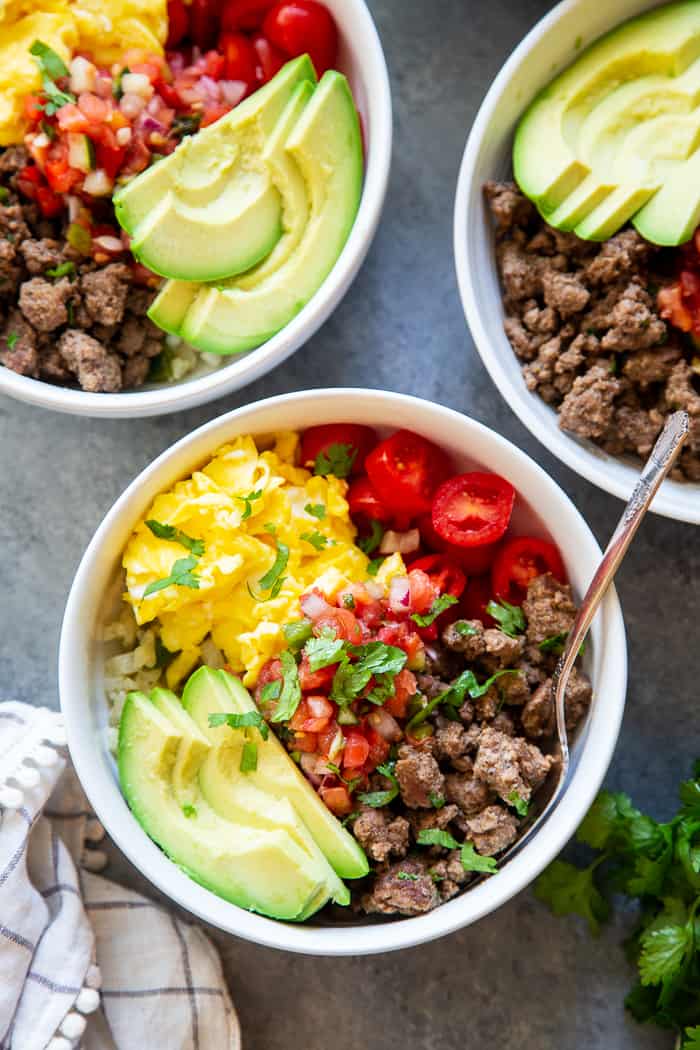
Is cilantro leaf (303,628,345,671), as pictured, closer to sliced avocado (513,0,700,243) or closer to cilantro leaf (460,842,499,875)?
cilantro leaf (460,842,499,875)

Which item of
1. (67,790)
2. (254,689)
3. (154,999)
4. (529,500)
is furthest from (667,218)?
(154,999)

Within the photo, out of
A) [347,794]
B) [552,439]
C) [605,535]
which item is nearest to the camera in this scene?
[347,794]

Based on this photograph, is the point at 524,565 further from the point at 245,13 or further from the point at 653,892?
the point at 245,13

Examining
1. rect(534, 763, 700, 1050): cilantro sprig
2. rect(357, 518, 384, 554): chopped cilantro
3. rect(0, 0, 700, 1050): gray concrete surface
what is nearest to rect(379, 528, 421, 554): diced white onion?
rect(357, 518, 384, 554): chopped cilantro

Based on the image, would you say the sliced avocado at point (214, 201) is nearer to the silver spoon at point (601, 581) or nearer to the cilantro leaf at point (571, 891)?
the silver spoon at point (601, 581)

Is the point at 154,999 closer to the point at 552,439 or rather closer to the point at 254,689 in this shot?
the point at 254,689
